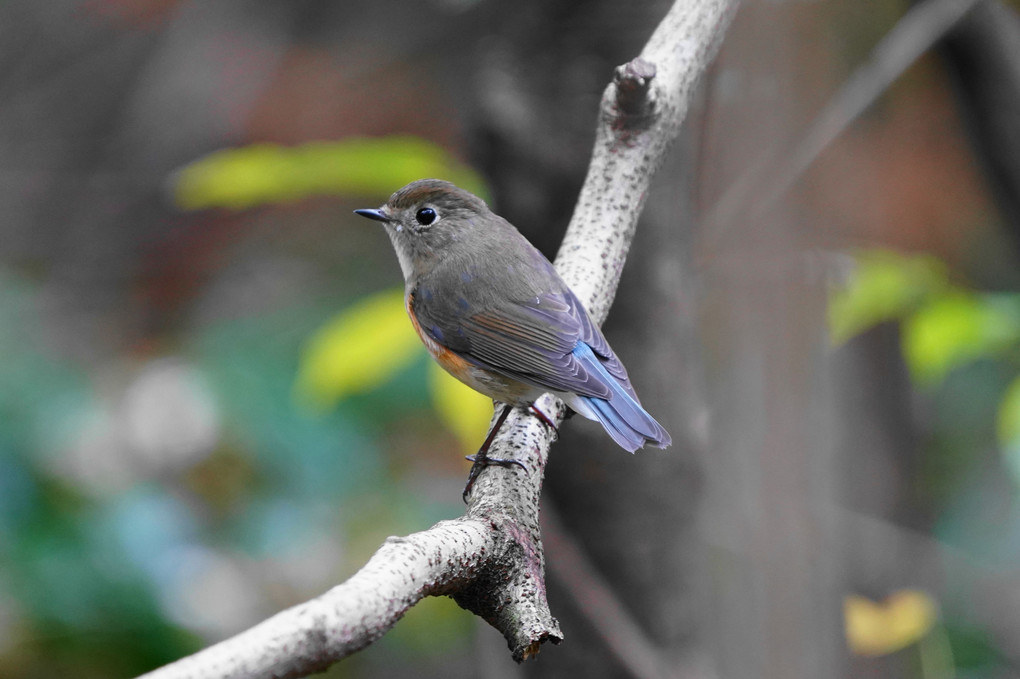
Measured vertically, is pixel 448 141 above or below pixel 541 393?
above

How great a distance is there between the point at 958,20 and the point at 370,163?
2.09 metres

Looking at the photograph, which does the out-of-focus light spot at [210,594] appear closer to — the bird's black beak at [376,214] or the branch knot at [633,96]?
the bird's black beak at [376,214]

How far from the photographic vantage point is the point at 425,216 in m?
2.75

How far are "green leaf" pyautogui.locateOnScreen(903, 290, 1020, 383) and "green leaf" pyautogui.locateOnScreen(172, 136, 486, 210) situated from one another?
1.35 metres

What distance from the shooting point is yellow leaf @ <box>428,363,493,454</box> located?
2533 millimetres

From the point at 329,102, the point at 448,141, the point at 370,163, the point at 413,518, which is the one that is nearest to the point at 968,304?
the point at 370,163

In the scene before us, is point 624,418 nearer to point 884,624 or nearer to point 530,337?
point 530,337

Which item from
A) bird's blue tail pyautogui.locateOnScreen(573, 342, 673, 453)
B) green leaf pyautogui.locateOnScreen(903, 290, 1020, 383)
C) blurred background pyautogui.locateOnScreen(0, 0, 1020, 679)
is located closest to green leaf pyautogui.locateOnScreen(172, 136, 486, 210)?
blurred background pyautogui.locateOnScreen(0, 0, 1020, 679)

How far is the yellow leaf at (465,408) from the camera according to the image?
2.53m

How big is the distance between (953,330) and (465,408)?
1277mm

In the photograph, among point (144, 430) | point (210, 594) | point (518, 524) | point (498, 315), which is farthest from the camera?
point (144, 430)

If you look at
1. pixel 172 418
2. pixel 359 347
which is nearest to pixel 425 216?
pixel 359 347

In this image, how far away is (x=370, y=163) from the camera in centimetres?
261

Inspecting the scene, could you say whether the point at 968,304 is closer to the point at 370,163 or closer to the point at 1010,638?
the point at 370,163
